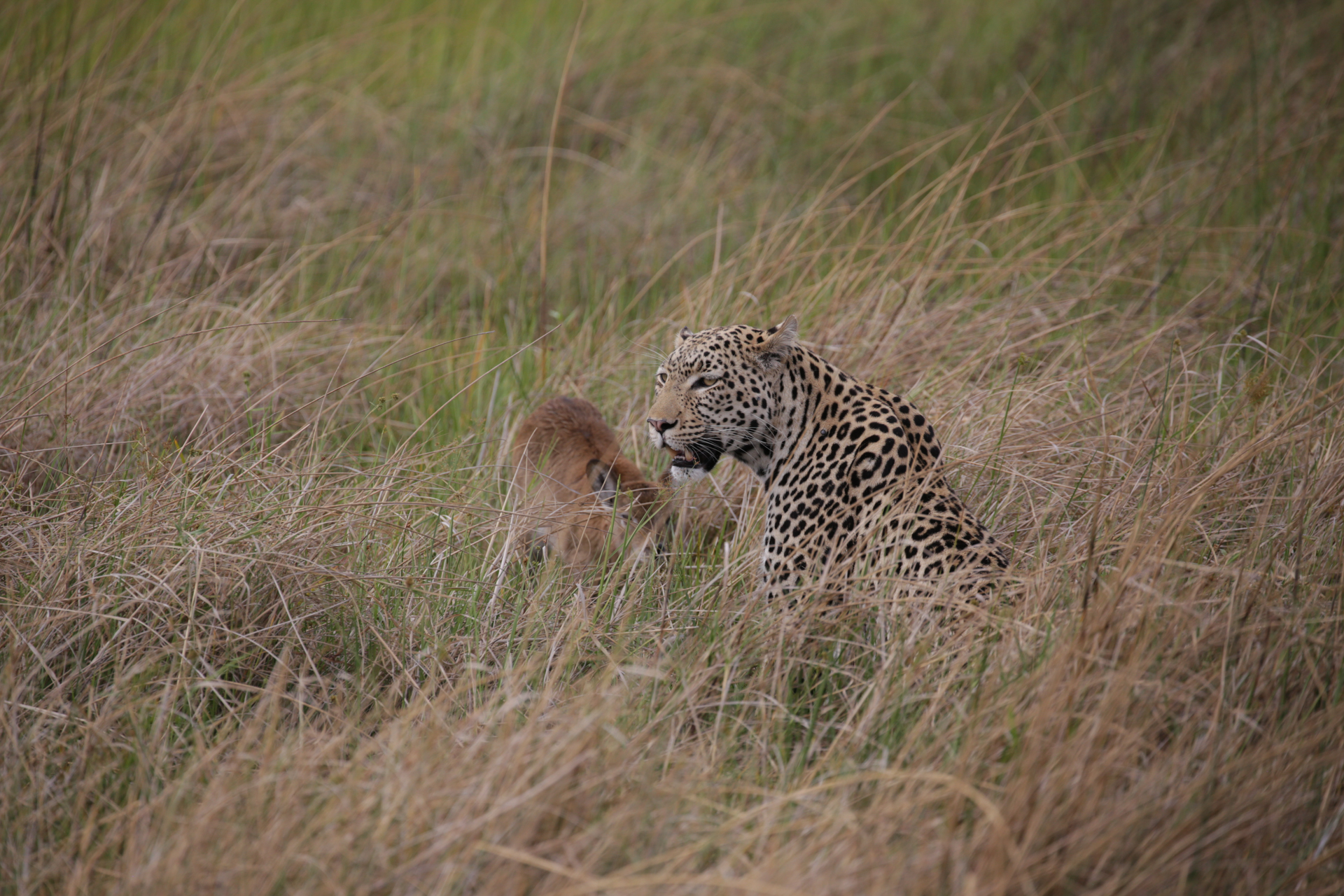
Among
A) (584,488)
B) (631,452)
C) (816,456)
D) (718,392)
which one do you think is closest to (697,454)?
(718,392)

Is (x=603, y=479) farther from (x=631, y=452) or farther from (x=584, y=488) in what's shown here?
(x=631, y=452)

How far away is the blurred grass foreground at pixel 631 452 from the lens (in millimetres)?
3176

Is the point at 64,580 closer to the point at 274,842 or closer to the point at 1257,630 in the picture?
the point at 274,842

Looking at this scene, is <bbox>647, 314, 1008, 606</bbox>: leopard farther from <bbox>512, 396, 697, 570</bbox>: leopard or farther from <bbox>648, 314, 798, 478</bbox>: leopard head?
<bbox>512, 396, 697, 570</bbox>: leopard

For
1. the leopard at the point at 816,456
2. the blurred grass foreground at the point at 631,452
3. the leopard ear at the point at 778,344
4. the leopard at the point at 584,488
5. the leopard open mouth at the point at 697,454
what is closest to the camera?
the blurred grass foreground at the point at 631,452

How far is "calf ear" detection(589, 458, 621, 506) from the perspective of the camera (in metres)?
5.21

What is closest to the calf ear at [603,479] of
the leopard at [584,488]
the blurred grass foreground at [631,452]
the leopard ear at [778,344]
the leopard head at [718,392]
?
the leopard at [584,488]

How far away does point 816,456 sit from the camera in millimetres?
4598

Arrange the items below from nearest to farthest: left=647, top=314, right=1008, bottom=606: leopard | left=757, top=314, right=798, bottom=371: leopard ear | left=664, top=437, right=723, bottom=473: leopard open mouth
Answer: left=647, top=314, right=1008, bottom=606: leopard → left=757, top=314, right=798, bottom=371: leopard ear → left=664, top=437, right=723, bottom=473: leopard open mouth

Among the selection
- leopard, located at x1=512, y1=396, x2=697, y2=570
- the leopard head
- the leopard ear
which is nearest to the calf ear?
leopard, located at x1=512, y1=396, x2=697, y2=570

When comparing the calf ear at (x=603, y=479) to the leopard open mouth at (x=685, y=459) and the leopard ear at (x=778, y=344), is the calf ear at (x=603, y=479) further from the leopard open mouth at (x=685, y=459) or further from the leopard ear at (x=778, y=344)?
the leopard ear at (x=778, y=344)

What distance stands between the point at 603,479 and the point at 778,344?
1.13 meters

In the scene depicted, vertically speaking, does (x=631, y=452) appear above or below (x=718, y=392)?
below

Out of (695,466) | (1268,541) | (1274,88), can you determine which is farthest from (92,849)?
(1274,88)
